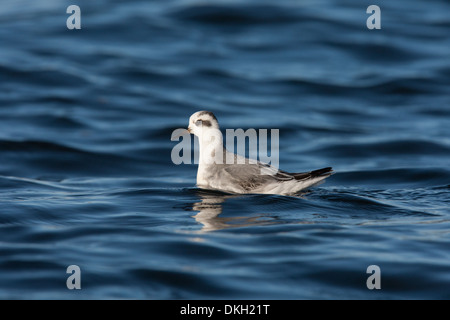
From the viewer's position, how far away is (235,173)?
37.8 feet

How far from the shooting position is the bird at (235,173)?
11305 millimetres

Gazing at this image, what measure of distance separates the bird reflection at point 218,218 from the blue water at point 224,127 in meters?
0.04

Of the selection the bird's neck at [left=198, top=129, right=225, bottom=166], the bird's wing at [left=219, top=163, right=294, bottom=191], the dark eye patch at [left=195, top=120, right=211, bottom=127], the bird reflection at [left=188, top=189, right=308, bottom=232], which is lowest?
the bird reflection at [left=188, top=189, right=308, bottom=232]

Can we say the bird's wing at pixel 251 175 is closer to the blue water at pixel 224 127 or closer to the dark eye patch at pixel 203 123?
the blue water at pixel 224 127

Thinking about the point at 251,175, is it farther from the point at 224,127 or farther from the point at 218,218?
the point at 224,127


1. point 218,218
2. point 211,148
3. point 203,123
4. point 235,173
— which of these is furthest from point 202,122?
point 218,218

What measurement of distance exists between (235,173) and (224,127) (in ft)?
21.3

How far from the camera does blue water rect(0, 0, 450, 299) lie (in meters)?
8.84

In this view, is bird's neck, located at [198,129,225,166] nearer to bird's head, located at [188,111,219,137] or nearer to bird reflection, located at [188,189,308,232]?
bird's head, located at [188,111,219,137]

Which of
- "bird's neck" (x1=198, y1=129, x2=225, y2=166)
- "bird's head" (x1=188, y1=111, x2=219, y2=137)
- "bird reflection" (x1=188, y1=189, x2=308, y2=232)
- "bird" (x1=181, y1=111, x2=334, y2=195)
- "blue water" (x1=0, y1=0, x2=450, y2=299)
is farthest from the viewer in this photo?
"bird's head" (x1=188, y1=111, x2=219, y2=137)

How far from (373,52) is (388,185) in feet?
36.5

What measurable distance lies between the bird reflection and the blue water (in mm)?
38

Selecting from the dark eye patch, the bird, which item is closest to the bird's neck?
the bird

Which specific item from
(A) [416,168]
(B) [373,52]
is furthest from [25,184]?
(B) [373,52]
